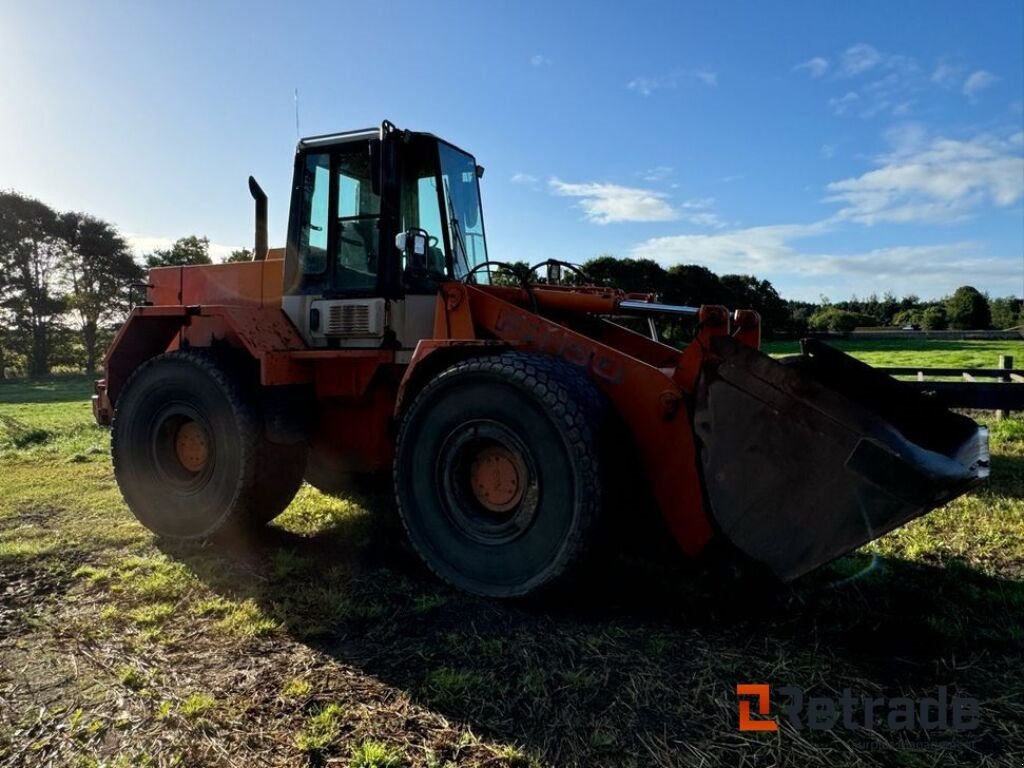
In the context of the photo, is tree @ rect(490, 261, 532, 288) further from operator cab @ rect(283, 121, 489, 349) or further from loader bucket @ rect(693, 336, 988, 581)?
loader bucket @ rect(693, 336, 988, 581)

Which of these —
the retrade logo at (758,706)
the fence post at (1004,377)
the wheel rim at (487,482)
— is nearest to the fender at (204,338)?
the wheel rim at (487,482)

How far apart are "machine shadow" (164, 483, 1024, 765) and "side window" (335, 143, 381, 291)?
79.0 inches

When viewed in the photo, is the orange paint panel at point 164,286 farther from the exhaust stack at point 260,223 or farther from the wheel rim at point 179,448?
the wheel rim at point 179,448

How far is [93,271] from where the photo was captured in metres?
36.3

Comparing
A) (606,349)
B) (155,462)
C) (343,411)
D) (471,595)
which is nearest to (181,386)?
(155,462)

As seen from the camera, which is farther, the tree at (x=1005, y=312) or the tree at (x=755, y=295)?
the tree at (x=1005, y=312)

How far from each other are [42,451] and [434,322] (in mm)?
7686

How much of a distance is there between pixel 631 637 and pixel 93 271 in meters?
40.3

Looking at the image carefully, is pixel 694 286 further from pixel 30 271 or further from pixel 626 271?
pixel 30 271

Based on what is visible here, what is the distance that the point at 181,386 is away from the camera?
5.08 metres

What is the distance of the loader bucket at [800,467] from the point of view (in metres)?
3.06

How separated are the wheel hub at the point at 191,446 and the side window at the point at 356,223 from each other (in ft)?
4.90

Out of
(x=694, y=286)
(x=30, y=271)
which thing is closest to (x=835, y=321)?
(x=694, y=286)

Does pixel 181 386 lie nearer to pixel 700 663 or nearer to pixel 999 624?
pixel 700 663
